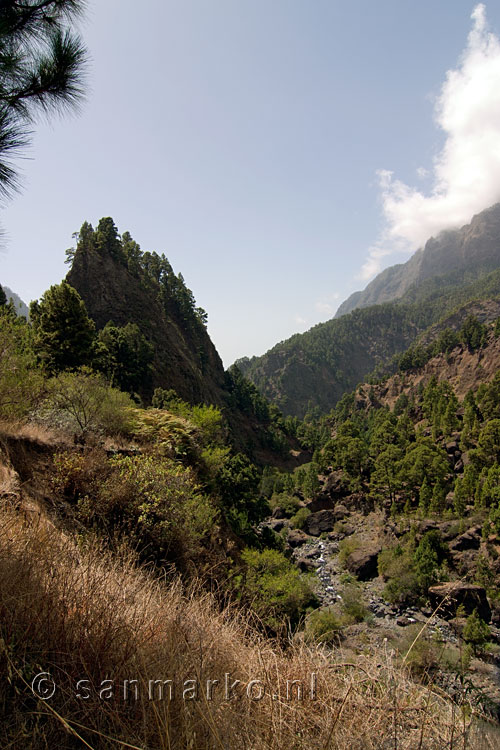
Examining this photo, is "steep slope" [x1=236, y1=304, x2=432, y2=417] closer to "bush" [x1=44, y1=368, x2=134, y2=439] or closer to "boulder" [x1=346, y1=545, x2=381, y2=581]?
Answer: "boulder" [x1=346, y1=545, x2=381, y2=581]

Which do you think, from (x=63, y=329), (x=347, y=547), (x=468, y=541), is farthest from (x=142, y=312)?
(x=468, y=541)

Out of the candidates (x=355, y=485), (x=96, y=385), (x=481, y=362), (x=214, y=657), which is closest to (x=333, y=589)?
(x=355, y=485)

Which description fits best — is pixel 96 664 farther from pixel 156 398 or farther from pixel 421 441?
pixel 421 441

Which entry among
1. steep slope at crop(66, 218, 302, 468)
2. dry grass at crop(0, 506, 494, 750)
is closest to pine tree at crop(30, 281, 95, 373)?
steep slope at crop(66, 218, 302, 468)

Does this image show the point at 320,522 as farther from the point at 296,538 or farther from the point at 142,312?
the point at 142,312

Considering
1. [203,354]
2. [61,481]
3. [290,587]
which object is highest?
[203,354]

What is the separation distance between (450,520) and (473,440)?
17.5m

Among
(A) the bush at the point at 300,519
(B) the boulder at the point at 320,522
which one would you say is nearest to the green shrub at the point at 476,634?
(B) the boulder at the point at 320,522

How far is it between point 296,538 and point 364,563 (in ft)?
35.3

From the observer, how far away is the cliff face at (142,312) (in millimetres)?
53156

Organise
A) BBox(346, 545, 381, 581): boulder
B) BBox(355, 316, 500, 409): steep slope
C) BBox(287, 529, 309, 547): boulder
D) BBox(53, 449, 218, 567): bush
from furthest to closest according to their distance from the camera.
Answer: BBox(355, 316, 500, 409): steep slope < BBox(287, 529, 309, 547): boulder < BBox(346, 545, 381, 581): boulder < BBox(53, 449, 218, 567): bush

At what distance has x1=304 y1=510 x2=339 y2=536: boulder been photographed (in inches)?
1862

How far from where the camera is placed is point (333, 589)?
31172mm

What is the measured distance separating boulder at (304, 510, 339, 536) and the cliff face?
25083mm
